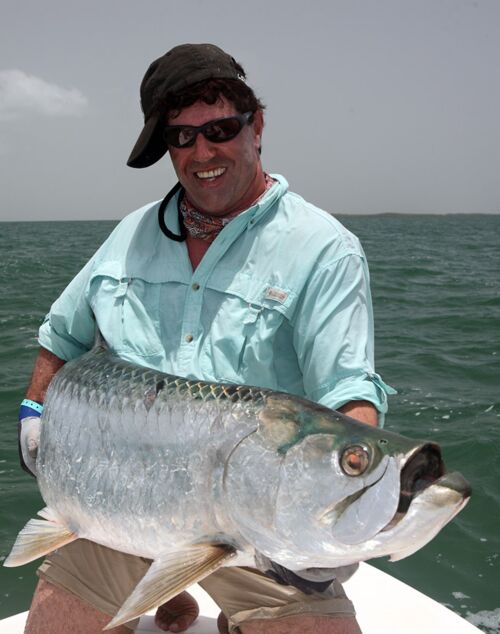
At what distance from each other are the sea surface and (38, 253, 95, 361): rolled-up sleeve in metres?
2.33

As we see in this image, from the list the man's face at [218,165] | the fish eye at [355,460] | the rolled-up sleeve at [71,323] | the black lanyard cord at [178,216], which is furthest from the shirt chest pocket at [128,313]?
the fish eye at [355,460]

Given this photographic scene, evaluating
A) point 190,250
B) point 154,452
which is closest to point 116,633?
point 154,452

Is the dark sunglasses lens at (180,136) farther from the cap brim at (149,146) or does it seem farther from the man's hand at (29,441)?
the man's hand at (29,441)

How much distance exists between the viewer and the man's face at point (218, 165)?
304 centimetres

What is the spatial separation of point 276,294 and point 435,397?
657cm

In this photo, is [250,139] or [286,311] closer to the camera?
[286,311]

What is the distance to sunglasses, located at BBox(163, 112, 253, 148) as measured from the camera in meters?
3.01

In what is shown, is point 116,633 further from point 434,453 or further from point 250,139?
point 250,139

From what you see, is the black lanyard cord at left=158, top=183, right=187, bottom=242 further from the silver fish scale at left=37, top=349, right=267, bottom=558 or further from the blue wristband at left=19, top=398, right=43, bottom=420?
the blue wristband at left=19, top=398, right=43, bottom=420

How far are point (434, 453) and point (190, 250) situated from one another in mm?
1560

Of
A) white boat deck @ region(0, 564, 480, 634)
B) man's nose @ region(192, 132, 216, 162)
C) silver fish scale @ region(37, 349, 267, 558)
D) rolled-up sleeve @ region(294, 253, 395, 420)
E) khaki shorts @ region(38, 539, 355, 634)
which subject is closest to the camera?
silver fish scale @ region(37, 349, 267, 558)

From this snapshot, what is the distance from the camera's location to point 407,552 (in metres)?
2.05

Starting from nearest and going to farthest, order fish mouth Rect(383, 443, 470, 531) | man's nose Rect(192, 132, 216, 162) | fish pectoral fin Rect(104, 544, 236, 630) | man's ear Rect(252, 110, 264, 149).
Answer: fish mouth Rect(383, 443, 470, 531) < fish pectoral fin Rect(104, 544, 236, 630) < man's nose Rect(192, 132, 216, 162) < man's ear Rect(252, 110, 264, 149)

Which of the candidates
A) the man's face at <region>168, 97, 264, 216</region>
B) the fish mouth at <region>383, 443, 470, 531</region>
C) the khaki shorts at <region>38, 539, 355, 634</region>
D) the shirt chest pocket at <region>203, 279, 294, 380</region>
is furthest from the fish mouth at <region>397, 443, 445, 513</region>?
the man's face at <region>168, 97, 264, 216</region>
